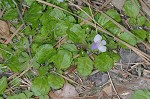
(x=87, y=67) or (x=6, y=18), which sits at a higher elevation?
(x=6, y=18)

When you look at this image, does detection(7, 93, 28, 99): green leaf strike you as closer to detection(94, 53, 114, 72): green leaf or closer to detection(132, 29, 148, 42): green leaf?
detection(94, 53, 114, 72): green leaf

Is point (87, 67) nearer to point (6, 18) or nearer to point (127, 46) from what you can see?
point (127, 46)

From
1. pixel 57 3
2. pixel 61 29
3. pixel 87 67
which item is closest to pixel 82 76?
pixel 87 67

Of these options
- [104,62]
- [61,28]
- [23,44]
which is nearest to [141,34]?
[104,62]

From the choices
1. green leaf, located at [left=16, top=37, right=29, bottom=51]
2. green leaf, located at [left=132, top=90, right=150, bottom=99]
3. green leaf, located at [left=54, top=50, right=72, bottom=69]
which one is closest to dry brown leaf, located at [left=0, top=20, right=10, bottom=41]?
green leaf, located at [left=16, top=37, right=29, bottom=51]

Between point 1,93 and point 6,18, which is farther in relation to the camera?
point 6,18

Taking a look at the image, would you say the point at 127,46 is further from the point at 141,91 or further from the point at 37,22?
the point at 37,22

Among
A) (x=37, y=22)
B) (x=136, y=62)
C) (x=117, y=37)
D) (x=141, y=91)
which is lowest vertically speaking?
(x=141, y=91)

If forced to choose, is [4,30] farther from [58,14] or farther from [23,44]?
[58,14]
